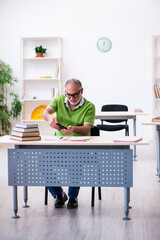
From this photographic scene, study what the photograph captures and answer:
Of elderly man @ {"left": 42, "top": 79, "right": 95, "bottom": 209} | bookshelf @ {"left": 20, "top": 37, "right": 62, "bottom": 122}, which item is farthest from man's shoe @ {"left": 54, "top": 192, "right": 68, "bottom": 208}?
bookshelf @ {"left": 20, "top": 37, "right": 62, "bottom": 122}

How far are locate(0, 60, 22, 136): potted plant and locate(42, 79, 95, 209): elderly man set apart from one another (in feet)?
13.3

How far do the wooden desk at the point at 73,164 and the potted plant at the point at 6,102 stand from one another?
14.5 feet

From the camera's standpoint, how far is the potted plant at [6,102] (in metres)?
7.80

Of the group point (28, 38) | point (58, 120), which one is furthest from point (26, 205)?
point (28, 38)

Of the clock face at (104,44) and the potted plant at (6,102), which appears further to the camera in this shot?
the clock face at (104,44)

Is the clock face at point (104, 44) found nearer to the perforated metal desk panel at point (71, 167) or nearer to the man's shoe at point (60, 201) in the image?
the man's shoe at point (60, 201)

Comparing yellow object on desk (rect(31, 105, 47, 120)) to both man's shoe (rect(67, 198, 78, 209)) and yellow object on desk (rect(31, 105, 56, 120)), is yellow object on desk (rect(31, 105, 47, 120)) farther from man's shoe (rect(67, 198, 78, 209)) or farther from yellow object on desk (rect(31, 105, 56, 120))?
man's shoe (rect(67, 198, 78, 209))

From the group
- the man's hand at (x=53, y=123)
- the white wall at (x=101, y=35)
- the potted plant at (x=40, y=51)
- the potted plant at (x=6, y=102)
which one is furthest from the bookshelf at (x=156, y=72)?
the man's hand at (x=53, y=123)

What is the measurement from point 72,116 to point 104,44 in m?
4.50

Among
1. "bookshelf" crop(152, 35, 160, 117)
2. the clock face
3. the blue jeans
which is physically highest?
the clock face

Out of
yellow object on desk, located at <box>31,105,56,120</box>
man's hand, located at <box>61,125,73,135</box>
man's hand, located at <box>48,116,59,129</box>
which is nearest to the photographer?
man's hand, located at <box>61,125,73,135</box>

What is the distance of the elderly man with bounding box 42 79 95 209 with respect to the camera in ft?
12.0

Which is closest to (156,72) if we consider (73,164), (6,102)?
(6,102)

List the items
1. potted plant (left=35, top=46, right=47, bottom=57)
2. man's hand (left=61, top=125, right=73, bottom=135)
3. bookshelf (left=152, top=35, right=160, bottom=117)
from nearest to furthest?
1. man's hand (left=61, top=125, right=73, bottom=135)
2. bookshelf (left=152, top=35, right=160, bottom=117)
3. potted plant (left=35, top=46, right=47, bottom=57)
